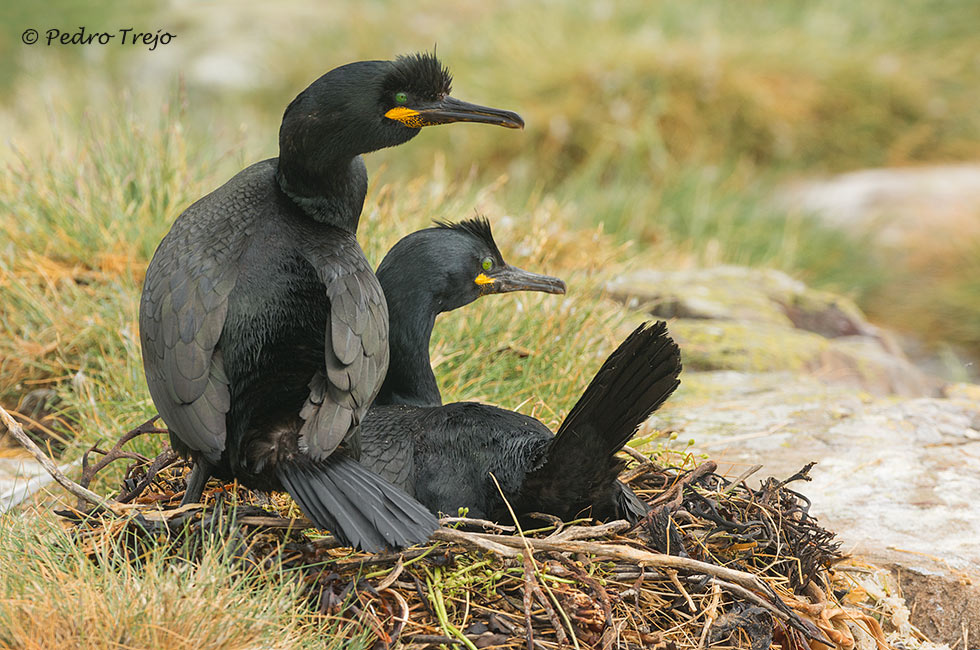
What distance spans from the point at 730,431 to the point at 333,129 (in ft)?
6.32

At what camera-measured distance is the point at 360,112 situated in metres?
2.57

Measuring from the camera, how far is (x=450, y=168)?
8312 mm

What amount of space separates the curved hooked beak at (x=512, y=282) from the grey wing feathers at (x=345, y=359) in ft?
2.46

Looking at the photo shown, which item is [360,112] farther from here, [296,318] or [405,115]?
[296,318]

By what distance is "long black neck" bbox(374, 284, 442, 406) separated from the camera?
3.15m

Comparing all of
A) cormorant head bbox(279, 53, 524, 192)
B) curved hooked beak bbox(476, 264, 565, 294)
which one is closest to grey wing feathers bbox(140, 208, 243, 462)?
cormorant head bbox(279, 53, 524, 192)

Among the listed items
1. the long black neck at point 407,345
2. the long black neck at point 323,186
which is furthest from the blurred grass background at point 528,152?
the long black neck at point 323,186

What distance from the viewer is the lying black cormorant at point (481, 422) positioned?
7.98 ft

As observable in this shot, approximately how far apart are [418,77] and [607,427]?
931 mm

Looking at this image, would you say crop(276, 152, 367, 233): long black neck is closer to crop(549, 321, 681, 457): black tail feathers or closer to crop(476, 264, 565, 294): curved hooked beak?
crop(476, 264, 565, 294): curved hooked beak

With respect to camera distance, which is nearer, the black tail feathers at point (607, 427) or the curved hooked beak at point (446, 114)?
the black tail feathers at point (607, 427)

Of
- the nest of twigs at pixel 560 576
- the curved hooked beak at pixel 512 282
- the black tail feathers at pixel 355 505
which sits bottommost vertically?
the nest of twigs at pixel 560 576

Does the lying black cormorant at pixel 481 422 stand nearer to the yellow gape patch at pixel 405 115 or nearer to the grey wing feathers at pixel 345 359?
the grey wing feathers at pixel 345 359

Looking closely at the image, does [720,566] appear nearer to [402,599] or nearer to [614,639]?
[614,639]
